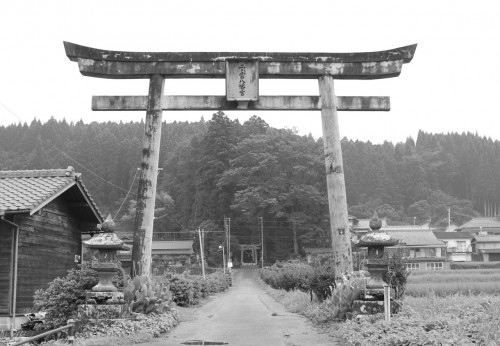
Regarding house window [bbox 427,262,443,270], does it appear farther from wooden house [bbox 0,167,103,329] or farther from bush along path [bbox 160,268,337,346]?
bush along path [bbox 160,268,337,346]

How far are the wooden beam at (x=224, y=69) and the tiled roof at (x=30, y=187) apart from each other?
167 inches

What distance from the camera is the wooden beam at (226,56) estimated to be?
1480 centimetres

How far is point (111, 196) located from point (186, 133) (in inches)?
898

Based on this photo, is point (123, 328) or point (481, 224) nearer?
point (123, 328)

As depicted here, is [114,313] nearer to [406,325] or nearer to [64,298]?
[64,298]

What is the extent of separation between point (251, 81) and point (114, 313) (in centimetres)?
684

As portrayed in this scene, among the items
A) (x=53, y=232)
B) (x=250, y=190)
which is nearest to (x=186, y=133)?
(x=250, y=190)

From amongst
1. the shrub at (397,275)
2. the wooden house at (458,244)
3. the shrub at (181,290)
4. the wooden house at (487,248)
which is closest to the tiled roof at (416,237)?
the wooden house at (458,244)

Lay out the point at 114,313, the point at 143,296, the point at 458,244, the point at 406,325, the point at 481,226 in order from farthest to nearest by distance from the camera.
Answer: the point at 481,226, the point at 458,244, the point at 143,296, the point at 114,313, the point at 406,325

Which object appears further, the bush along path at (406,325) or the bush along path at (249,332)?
the bush along path at (249,332)

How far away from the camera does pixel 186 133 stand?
11206 cm

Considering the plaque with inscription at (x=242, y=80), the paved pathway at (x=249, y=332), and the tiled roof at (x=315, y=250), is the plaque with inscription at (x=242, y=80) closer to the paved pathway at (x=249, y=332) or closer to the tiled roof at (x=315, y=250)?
the paved pathway at (x=249, y=332)

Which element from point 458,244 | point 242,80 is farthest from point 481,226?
point 242,80

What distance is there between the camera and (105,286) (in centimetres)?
1211
